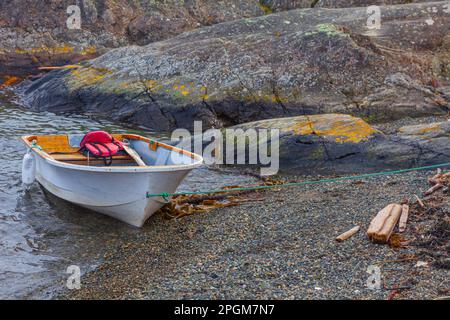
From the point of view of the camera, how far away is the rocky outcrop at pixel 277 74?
55.6 ft

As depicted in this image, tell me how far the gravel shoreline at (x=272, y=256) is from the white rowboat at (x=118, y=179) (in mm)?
584

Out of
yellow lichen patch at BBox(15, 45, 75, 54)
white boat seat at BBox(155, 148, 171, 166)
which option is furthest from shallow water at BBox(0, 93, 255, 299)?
yellow lichen patch at BBox(15, 45, 75, 54)

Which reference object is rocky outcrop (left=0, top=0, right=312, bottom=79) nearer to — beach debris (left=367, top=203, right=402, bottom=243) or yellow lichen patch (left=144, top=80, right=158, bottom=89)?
yellow lichen patch (left=144, top=80, right=158, bottom=89)

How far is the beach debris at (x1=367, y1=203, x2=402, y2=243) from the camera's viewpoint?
23.7 ft

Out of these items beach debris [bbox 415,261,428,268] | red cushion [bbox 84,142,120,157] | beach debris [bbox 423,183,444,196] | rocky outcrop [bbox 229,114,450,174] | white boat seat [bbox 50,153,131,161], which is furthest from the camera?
rocky outcrop [bbox 229,114,450,174]

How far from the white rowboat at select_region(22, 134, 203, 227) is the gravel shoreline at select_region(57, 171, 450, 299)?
1.91ft

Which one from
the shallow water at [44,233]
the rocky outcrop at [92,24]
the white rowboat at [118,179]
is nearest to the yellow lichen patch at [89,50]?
the rocky outcrop at [92,24]

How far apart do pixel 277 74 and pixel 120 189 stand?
31.9 feet

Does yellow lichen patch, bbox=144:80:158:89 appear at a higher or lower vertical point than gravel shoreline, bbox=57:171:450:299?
higher

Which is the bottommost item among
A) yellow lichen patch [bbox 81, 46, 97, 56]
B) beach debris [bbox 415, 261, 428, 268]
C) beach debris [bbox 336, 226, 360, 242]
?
beach debris [bbox 336, 226, 360, 242]

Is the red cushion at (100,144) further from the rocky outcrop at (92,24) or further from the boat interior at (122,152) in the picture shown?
the rocky outcrop at (92,24)

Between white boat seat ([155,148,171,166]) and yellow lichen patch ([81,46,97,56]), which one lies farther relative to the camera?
yellow lichen patch ([81,46,97,56])

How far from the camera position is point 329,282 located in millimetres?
6445

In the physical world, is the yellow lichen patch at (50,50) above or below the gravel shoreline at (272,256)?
above
